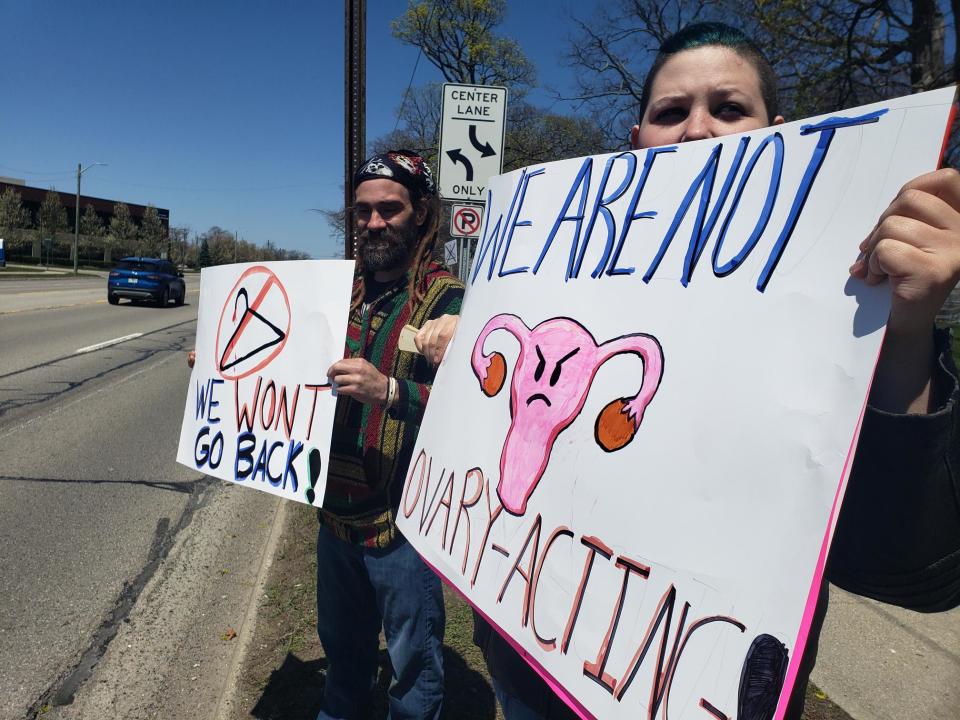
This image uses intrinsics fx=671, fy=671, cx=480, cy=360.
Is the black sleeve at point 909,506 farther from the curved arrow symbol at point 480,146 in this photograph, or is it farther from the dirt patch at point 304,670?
the curved arrow symbol at point 480,146

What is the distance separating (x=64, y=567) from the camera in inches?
142

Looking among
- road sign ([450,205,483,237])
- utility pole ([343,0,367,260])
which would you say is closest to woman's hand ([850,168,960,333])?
utility pole ([343,0,367,260])

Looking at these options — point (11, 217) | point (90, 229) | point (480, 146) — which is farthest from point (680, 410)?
point (90, 229)

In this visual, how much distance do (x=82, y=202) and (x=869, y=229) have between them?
82186 millimetres

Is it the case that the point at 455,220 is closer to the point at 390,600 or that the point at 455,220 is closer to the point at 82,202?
the point at 390,600

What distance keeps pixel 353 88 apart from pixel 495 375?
625cm

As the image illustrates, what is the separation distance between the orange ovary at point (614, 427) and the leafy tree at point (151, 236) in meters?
71.7

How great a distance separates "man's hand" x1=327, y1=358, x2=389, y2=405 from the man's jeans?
0.42 m

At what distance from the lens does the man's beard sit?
1.88m

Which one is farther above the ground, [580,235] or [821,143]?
[821,143]

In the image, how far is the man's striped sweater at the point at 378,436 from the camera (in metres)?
1.82

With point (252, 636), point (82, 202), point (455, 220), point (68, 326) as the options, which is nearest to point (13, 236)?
point (82, 202)

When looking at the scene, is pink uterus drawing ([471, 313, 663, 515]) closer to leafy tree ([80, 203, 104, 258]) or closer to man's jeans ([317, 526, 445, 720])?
man's jeans ([317, 526, 445, 720])

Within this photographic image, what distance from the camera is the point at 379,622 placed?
2.08 meters
